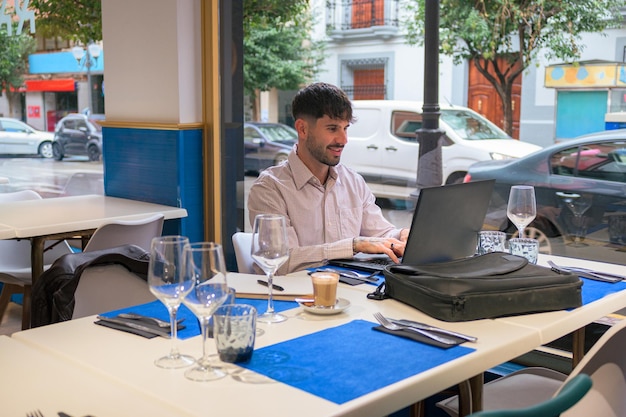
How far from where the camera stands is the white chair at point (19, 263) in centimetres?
418

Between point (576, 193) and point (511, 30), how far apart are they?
0.86 m

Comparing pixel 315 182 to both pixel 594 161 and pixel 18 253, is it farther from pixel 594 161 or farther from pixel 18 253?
pixel 18 253

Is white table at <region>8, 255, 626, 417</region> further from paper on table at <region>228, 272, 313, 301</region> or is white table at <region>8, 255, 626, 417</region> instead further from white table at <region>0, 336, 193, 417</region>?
paper on table at <region>228, 272, 313, 301</region>

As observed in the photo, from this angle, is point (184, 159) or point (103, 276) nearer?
point (103, 276)

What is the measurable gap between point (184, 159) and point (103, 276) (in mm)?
2277

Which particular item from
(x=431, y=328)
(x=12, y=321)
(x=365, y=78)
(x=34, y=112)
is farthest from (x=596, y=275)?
(x=34, y=112)

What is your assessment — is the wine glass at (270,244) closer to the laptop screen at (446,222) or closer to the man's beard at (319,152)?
the laptop screen at (446,222)

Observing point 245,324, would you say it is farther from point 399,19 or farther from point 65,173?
point 65,173

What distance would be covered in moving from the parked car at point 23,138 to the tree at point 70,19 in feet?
2.19

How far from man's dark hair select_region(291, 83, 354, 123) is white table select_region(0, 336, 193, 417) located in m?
1.76

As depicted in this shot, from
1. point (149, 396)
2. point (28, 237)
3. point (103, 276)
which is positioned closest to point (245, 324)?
point (149, 396)

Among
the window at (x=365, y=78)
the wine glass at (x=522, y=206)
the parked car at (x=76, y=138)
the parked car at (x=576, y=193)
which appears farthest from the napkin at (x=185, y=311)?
the parked car at (x=76, y=138)

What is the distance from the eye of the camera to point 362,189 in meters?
3.55

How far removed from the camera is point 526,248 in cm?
279
